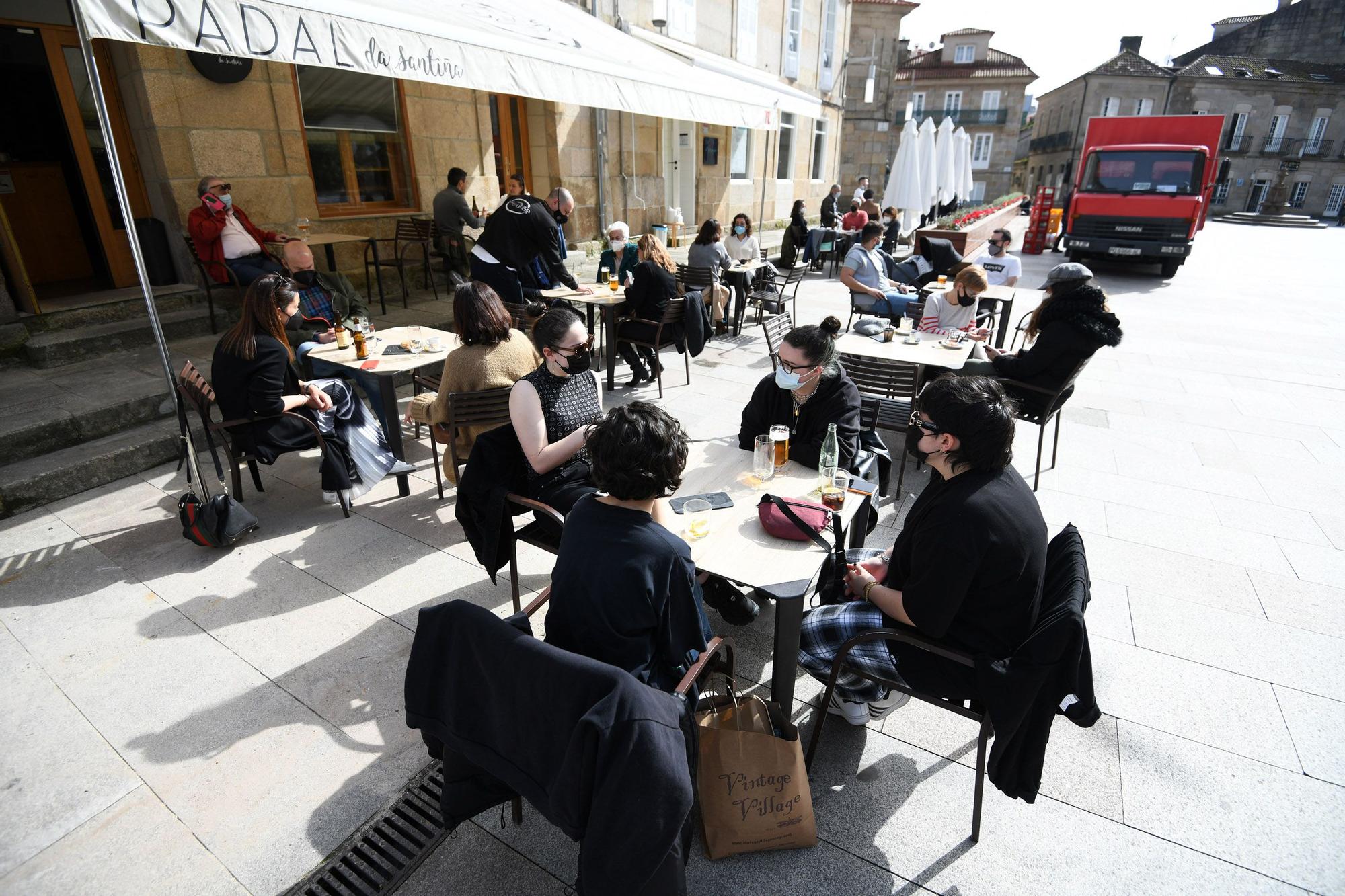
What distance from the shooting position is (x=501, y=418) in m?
3.68

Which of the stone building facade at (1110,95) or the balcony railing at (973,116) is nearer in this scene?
the stone building facade at (1110,95)

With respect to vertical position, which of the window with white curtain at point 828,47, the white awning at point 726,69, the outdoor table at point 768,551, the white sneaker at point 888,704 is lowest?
the white sneaker at point 888,704

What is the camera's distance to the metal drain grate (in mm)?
1974

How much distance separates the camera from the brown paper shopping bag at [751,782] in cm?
189

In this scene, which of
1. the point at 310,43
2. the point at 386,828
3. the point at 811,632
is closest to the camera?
the point at 386,828

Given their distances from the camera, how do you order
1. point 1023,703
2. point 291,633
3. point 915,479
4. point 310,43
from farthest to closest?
point 915,479 → point 310,43 → point 291,633 → point 1023,703

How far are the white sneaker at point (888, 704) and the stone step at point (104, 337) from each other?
19.7 ft

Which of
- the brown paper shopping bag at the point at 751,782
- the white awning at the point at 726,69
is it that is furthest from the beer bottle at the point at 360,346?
the white awning at the point at 726,69

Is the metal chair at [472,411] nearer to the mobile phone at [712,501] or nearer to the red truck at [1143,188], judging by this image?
the mobile phone at [712,501]

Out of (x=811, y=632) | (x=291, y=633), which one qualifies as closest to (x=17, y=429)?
(x=291, y=633)

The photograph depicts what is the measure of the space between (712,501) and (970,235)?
12577mm

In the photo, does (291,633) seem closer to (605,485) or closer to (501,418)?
(501,418)

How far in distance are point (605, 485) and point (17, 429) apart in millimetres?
4633

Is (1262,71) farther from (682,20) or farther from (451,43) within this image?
(451,43)
